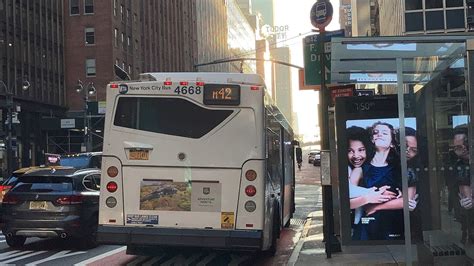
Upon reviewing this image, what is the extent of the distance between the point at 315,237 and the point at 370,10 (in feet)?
203

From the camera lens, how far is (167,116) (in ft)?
29.3

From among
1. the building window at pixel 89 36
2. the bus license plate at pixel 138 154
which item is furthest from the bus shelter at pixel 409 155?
the building window at pixel 89 36

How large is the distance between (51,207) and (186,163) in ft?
13.7

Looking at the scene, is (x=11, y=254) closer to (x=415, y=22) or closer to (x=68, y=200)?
(x=68, y=200)

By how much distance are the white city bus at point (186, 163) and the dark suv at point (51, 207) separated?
2.96m

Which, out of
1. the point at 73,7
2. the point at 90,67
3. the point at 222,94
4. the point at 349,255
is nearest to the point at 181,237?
the point at 222,94

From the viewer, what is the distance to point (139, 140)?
893 cm

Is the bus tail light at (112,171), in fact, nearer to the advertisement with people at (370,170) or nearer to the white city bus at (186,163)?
the white city bus at (186,163)

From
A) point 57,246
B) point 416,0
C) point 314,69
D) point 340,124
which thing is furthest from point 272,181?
point 416,0

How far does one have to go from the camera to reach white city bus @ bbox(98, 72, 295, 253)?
8.60 m

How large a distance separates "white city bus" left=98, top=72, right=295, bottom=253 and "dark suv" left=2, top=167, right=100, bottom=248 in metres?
2.96

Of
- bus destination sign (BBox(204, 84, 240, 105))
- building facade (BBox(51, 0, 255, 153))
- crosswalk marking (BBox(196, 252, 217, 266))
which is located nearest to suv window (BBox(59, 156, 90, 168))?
crosswalk marking (BBox(196, 252, 217, 266))

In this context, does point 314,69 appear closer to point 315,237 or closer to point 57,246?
point 315,237

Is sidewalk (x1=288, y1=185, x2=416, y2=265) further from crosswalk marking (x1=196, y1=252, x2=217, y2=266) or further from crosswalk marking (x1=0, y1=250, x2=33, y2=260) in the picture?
crosswalk marking (x1=0, y1=250, x2=33, y2=260)
